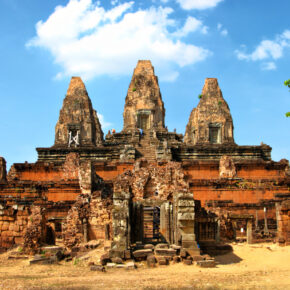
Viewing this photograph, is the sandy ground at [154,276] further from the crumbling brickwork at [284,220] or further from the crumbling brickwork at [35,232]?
the crumbling brickwork at [284,220]

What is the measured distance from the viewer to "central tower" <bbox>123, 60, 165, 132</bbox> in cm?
4047

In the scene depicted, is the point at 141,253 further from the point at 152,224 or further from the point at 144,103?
the point at 144,103

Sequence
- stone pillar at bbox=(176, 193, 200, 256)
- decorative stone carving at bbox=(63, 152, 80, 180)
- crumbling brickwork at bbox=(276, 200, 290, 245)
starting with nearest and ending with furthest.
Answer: stone pillar at bbox=(176, 193, 200, 256)
crumbling brickwork at bbox=(276, 200, 290, 245)
decorative stone carving at bbox=(63, 152, 80, 180)

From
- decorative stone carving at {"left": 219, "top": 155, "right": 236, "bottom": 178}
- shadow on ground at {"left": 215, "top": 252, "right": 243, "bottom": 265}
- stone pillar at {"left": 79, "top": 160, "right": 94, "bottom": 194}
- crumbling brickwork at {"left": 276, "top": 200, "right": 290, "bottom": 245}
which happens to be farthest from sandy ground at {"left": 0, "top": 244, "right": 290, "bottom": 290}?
decorative stone carving at {"left": 219, "top": 155, "right": 236, "bottom": 178}

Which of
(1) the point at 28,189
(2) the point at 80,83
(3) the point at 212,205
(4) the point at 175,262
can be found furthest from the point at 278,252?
(2) the point at 80,83

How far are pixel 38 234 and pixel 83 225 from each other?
5.90 feet

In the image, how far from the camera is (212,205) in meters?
20.5

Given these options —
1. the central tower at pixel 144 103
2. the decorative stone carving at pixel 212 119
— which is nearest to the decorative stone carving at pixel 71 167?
the central tower at pixel 144 103

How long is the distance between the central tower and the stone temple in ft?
0.33

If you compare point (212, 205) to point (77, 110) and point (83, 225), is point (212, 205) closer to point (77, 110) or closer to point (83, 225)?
point (83, 225)

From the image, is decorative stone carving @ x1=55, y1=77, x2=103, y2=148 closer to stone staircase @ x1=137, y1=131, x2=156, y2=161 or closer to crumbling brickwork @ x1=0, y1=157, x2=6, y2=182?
stone staircase @ x1=137, y1=131, x2=156, y2=161

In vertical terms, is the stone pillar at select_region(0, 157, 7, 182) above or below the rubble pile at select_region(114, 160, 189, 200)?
above

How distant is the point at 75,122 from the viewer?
4116 cm

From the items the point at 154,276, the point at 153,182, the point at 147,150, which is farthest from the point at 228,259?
the point at 147,150
